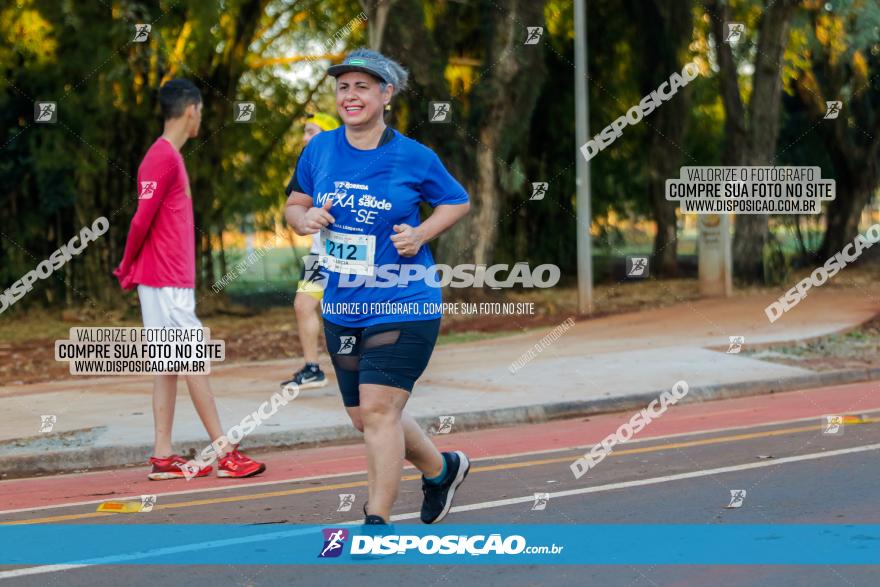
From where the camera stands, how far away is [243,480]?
8180 millimetres

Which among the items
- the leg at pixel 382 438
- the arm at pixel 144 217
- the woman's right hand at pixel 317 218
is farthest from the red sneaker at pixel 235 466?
the woman's right hand at pixel 317 218

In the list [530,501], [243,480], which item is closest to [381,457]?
[530,501]

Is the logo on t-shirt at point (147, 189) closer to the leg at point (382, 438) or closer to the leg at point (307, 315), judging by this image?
the leg at point (382, 438)

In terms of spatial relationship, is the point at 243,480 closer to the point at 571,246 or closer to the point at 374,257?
the point at 374,257

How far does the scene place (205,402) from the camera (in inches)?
323

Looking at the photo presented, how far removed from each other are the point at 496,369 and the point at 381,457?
23.5 feet

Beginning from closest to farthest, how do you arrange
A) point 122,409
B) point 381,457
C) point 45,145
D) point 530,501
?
point 381,457 → point 530,501 → point 122,409 → point 45,145

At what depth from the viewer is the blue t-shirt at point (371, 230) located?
5891mm

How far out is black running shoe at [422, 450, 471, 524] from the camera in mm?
6590

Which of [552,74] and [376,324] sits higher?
[552,74]

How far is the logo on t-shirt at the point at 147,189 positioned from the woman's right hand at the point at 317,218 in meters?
2.27

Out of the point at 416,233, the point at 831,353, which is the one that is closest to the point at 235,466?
the point at 416,233

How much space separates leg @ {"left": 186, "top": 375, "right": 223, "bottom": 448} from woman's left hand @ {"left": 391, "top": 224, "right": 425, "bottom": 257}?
2649 mm

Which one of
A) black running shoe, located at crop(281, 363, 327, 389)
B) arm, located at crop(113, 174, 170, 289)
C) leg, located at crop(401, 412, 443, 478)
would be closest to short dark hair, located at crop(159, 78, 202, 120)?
arm, located at crop(113, 174, 170, 289)
